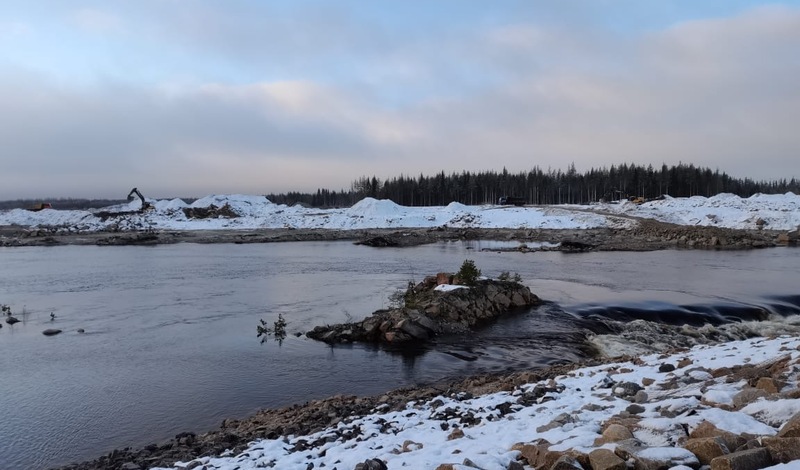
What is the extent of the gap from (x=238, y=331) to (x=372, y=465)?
1235cm

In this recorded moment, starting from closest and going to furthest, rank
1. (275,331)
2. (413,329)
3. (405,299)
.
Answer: (413,329) → (275,331) → (405,299)

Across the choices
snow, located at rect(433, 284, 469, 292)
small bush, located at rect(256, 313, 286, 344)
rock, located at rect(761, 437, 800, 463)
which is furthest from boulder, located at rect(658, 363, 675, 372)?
small bush, located at rect(256, 313, 286, 344)

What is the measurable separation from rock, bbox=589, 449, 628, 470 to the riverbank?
2 cm

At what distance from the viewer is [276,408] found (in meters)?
10.3

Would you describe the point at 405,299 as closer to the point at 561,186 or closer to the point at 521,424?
the point at 521,424

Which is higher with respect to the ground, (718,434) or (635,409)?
(718,434)

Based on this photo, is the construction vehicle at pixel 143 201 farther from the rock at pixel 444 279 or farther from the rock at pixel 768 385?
the rock at pixel 768 385

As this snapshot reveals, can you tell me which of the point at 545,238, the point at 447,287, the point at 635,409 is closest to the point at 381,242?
the point at 545,238

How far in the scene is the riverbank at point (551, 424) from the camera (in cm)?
462

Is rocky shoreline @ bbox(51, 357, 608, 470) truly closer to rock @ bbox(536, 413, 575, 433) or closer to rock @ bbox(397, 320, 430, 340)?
rock @ bbox(536, 413, 575, 433)

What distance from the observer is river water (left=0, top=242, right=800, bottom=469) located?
33.9 ft

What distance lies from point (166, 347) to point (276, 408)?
6460 mm

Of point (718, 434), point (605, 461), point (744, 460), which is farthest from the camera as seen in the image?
point (718, 434)

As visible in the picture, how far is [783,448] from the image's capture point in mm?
3902
